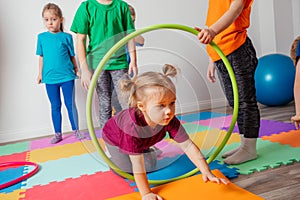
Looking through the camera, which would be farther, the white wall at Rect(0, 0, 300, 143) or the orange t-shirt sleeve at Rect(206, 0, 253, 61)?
the white wall at Rect(0, 0, 300, 143)

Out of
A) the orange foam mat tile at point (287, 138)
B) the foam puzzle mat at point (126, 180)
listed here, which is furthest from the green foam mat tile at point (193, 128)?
the orange foam mat tile at point (287, 138)

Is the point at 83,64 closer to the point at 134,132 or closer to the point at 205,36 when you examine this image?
the point at 134,132

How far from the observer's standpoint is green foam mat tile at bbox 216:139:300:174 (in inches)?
50.1

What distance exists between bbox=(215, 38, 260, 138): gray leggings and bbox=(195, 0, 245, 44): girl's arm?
193mm

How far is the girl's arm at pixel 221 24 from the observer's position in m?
1.08

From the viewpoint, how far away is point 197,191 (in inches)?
39.9

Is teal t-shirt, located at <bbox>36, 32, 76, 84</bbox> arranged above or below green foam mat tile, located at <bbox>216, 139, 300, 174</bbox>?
above

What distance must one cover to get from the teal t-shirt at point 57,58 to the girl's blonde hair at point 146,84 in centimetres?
138

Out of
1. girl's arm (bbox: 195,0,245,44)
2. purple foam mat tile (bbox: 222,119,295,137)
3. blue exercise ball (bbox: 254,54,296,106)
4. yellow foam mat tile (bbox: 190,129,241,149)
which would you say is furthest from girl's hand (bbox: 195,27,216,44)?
blue exercise ball (bbox: 254,54,296,106)

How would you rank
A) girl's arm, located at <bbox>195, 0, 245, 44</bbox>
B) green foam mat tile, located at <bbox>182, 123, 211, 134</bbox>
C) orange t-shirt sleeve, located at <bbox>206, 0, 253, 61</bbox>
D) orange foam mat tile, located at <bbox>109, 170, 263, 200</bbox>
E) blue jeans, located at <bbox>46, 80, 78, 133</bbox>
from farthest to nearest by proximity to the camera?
blue jeans, located at <bbox>46, 80, 78, 133</bbox> < orange t-shirt sleeve, located at <bbox>206, 0, 253, 61</bbox> < green foam mat tile, located at <bbox>182, 123, 211, 134</bbox> < girl's arm, located at <bbox>195, 0, 245, 44</bbox> < orange foam mat tile, located at <bbox>109, 170, 263, 200</bbox>

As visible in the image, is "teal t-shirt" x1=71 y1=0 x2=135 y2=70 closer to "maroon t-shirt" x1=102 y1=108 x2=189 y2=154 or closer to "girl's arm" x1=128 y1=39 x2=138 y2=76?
"girl's arm" x1=128 y1=39 x2=138 y2=76

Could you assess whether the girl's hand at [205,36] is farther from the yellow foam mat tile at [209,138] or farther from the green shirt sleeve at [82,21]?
the green shirt sleeve at [82,21]

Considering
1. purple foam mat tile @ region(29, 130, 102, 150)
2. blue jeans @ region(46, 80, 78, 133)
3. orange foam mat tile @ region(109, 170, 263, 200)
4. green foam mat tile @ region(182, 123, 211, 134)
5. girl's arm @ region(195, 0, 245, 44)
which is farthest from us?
blue jeans @ region(46, 80, 78, 133)

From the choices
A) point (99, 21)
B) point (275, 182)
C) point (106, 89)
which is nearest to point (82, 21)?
point (99, 21)
